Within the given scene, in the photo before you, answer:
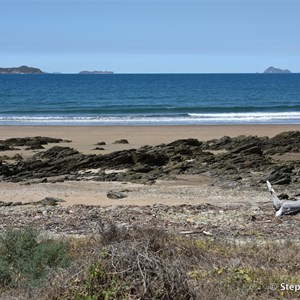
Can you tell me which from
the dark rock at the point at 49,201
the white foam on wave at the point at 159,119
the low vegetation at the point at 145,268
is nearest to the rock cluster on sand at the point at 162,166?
the dark rock at the point at 49,201

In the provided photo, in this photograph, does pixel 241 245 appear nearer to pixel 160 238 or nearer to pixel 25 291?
pixel 160 238

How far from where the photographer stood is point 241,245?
838 cm

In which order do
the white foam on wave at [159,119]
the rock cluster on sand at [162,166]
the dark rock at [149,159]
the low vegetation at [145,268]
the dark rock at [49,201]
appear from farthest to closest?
the white foam on wave at [159,119]
the dark rock at [149,159]
the rock cluster on sand at [162,166]
the dark rock at [49,201]
the low vegetation at [145,268]

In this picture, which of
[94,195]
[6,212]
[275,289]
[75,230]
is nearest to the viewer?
[275,289]

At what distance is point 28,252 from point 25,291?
1006 millimetres

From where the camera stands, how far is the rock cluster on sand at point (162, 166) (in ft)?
58.4

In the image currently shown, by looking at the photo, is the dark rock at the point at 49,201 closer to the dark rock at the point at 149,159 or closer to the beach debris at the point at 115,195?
the beach debris at the point at 115,195

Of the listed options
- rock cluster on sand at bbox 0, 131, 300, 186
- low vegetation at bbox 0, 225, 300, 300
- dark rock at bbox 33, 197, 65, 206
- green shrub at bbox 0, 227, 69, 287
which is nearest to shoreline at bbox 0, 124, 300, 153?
rock cluster on sand at bbox 0, 131, 300, 186

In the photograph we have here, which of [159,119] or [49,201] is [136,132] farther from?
[49,201]

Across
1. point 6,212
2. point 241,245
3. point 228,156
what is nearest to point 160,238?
point 241,245

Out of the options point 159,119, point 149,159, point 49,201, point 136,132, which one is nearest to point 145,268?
point 49,201

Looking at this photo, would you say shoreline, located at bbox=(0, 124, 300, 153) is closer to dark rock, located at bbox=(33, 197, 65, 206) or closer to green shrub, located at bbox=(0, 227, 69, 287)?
dark rock, located at bbox=(33, 197, 65, 206)

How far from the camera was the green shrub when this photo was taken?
676 cm

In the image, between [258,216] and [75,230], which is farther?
[258,216]
